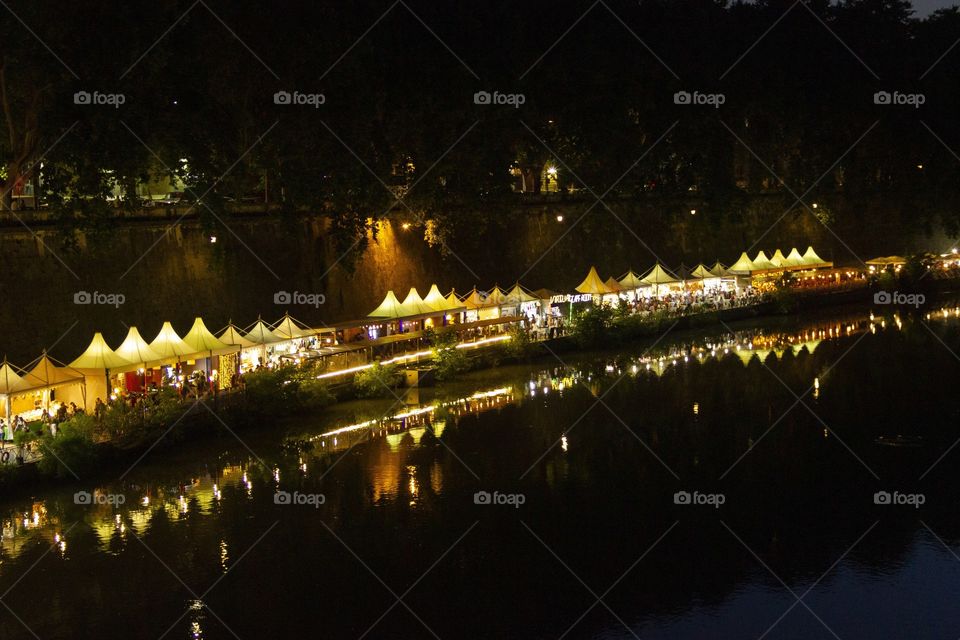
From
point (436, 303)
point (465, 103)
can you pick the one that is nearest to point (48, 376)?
point (436, 303)

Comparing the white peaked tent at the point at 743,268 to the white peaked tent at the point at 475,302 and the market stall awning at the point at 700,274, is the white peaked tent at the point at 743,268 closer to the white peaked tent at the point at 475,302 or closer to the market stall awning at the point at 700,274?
the market stall awning at the point at 700,274

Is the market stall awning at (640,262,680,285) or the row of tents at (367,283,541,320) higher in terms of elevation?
the market stall awning at (640,262,680,285)

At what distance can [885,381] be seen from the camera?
31.3 metres

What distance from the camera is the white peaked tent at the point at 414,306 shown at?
33.3 metres

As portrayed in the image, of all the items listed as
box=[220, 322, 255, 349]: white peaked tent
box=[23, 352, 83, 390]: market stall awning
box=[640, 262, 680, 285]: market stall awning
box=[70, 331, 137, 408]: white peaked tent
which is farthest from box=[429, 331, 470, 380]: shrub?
box=[640, 262, 680, 285]: market stall awning

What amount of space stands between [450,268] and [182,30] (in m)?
14.6

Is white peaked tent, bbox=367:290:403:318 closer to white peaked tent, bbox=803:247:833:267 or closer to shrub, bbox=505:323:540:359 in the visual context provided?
shrub, bbox=505:323:540:359

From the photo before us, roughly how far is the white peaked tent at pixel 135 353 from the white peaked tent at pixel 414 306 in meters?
9.71

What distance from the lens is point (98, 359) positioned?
2395cm

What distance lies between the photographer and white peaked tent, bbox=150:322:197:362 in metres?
25.3

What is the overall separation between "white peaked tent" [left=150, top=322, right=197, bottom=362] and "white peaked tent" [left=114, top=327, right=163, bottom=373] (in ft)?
0.53

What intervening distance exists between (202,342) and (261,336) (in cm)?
236

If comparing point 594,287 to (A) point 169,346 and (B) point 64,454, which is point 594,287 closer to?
(A) point 169,346

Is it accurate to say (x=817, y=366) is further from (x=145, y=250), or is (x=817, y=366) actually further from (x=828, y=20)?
(x=828, y=20)
